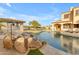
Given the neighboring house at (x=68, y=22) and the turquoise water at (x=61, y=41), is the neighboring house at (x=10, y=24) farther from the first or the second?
the neighboring house at (x=68, y=22)

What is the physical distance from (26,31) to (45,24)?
0.73 ft

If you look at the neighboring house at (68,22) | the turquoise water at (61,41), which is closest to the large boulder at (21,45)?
the turquoise water at (61,41)

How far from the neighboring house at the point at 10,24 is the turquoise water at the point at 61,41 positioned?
22 centimetres

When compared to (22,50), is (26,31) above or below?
above

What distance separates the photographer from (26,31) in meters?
2.05

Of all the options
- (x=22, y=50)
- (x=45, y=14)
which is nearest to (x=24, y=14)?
(x=45, y=14)

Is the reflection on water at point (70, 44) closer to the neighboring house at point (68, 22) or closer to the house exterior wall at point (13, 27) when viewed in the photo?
the neighboring house at point (68, 22)

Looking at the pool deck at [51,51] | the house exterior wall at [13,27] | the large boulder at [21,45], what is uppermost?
the house exterior wall at [13,27]

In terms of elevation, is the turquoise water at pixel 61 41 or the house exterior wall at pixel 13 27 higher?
the house exterior wall at pixel 13 27

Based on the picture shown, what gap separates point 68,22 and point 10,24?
64 centimetres

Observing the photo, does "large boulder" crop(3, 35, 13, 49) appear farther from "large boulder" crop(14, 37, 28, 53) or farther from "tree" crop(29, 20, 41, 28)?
"tree" crop(29, 20, 41, 28)

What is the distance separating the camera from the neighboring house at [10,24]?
2.02 meters

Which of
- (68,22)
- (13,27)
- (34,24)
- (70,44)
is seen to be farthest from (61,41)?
(13,27)
